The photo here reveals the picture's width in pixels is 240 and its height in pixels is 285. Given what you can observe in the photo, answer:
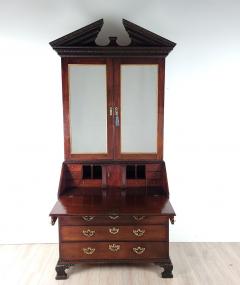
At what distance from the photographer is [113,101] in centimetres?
221

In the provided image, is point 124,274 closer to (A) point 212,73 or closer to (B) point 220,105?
(B) point 220,105

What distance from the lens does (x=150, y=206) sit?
77.6 inches

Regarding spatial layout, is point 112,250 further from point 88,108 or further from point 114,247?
Result: point 88,108

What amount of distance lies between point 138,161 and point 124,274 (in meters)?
0.78

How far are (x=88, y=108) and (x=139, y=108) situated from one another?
0.37 m

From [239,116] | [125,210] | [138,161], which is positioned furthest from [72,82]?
[239,116]

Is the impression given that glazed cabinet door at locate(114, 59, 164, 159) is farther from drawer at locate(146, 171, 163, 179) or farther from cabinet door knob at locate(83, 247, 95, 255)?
cabinet door knob at locate(83, 247, 95, 255)

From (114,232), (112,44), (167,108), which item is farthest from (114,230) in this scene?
(112,44)

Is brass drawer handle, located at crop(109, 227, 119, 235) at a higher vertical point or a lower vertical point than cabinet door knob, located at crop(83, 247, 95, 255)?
higher

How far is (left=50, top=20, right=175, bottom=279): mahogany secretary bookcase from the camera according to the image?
6.56 feet

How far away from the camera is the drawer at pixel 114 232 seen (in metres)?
1.99

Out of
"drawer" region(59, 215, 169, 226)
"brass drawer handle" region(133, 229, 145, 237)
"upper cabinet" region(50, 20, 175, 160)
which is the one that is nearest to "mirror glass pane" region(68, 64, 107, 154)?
"upper cabinet" region(50, 20, 175, 160)

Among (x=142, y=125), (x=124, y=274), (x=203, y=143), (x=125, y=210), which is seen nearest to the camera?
(x=125, y=210)

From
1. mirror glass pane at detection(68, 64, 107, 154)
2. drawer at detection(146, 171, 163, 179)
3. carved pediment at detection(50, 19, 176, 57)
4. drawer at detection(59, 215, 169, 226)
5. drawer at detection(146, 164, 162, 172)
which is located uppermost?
carved pediment at detection(50, 19, 176, 57)
